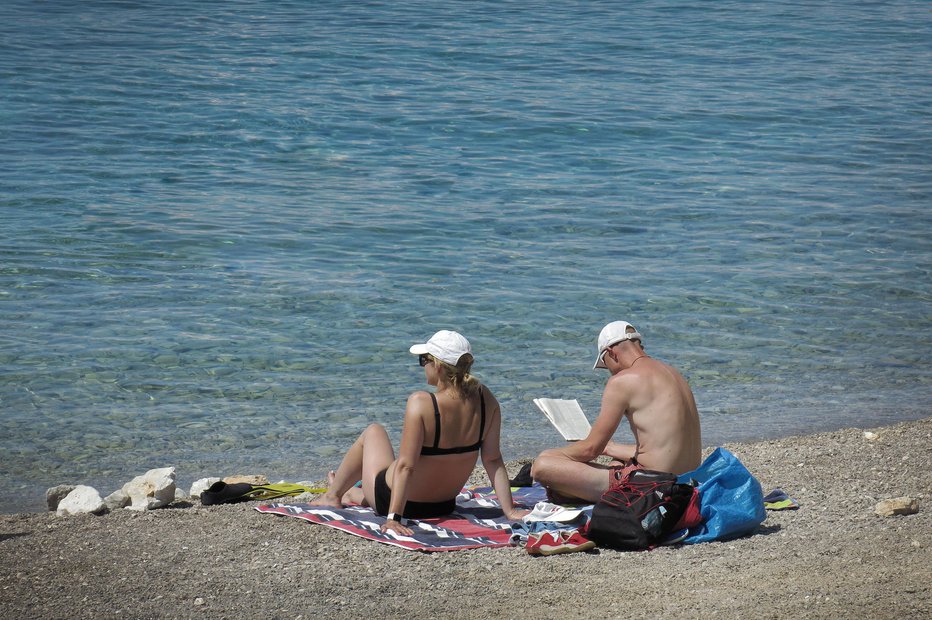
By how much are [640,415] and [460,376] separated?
102 centimetres

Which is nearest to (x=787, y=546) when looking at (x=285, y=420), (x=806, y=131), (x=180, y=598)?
(x=180, y=598)

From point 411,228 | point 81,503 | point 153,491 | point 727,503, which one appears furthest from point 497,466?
point 411,228

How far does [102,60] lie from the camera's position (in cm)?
2423

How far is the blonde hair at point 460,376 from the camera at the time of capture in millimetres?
5777

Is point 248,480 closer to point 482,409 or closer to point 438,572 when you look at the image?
point 482,409

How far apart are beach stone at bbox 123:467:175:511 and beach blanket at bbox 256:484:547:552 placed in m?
0.72

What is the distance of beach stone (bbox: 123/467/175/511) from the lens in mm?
Result: 6496

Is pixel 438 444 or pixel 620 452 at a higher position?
pixel 438 444

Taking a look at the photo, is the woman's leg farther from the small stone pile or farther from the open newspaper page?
the open newspaper page

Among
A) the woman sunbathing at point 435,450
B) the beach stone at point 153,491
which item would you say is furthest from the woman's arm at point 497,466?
the beach stone at point 153,491

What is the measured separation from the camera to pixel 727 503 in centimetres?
561

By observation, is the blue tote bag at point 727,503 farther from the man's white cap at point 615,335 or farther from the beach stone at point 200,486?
the beach stone at point 200,486

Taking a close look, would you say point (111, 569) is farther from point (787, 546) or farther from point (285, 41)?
point (285, 41)

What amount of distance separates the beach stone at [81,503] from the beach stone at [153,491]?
0.20m
